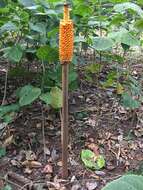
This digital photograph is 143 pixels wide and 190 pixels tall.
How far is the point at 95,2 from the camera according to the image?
2270 millimetres

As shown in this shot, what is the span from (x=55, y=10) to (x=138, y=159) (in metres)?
1.09

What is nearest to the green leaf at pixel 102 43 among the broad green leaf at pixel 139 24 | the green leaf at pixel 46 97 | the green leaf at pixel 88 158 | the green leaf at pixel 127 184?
the broad green leaf at pixel 139 24

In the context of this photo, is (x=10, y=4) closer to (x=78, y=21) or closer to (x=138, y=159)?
(x=78, y=21)

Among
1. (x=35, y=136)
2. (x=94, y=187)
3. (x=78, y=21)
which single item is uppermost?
(x=78, y=21)

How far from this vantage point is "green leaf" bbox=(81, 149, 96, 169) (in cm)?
236

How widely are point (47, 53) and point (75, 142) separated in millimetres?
691

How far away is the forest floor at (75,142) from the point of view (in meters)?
2.27

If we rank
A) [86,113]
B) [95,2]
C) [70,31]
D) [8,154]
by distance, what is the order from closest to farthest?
[70,31]
[95,2]
[8,154]
[86,113]

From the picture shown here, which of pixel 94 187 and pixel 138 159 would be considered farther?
pixel 138 159

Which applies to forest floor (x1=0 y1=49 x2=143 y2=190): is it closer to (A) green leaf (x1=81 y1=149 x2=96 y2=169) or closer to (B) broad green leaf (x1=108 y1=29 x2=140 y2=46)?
(A) green leaf (x1=81 y1=149 x2=96 y2=169)

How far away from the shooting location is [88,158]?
241 cm

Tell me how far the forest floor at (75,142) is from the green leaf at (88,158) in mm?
30

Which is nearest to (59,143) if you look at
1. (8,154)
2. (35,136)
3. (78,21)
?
(35,136)

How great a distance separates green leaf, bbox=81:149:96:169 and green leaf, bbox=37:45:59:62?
635mm
